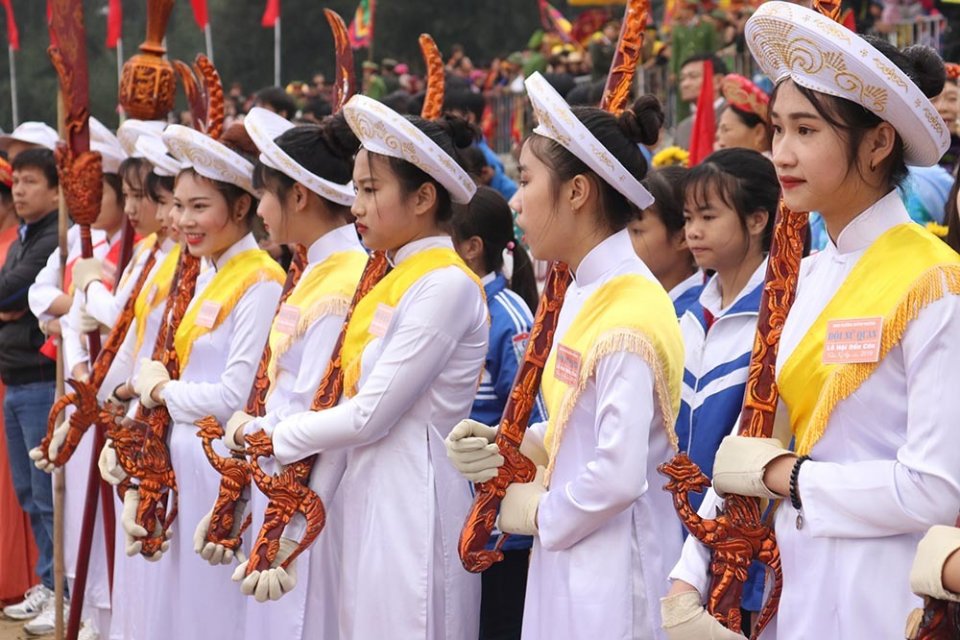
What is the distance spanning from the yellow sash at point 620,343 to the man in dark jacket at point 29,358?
12.6 feet

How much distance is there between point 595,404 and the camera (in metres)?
2.89

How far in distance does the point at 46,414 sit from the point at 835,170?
4681mm

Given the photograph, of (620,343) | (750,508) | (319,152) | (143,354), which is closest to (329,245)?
(319,152)

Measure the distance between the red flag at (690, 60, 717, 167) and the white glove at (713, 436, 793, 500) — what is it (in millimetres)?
4483

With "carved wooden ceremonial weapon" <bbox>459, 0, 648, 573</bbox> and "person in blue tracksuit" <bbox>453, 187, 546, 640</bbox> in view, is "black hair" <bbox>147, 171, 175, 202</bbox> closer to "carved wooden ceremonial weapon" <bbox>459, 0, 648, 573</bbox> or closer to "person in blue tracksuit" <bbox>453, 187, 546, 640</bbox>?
"person in blue tracksuit" <bbox>453, 187, 546, 640</bbox>

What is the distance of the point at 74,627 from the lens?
5.17m

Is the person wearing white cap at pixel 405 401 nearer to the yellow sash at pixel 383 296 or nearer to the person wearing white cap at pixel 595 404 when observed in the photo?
the yellow sash at pixel 383 296

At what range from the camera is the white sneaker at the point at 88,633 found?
5.77 m

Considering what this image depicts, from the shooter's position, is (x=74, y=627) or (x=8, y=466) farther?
(x=8, y=466)

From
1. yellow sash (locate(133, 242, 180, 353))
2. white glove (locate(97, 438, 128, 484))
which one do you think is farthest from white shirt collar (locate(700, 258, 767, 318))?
yellow sash (locate(133, 242, 180, 353))

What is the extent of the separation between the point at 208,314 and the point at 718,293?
5.51 feet

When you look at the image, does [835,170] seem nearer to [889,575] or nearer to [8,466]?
[889,575]

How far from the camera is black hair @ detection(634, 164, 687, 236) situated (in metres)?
3.88

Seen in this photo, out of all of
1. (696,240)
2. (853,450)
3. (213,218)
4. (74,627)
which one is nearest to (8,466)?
(74,627)
